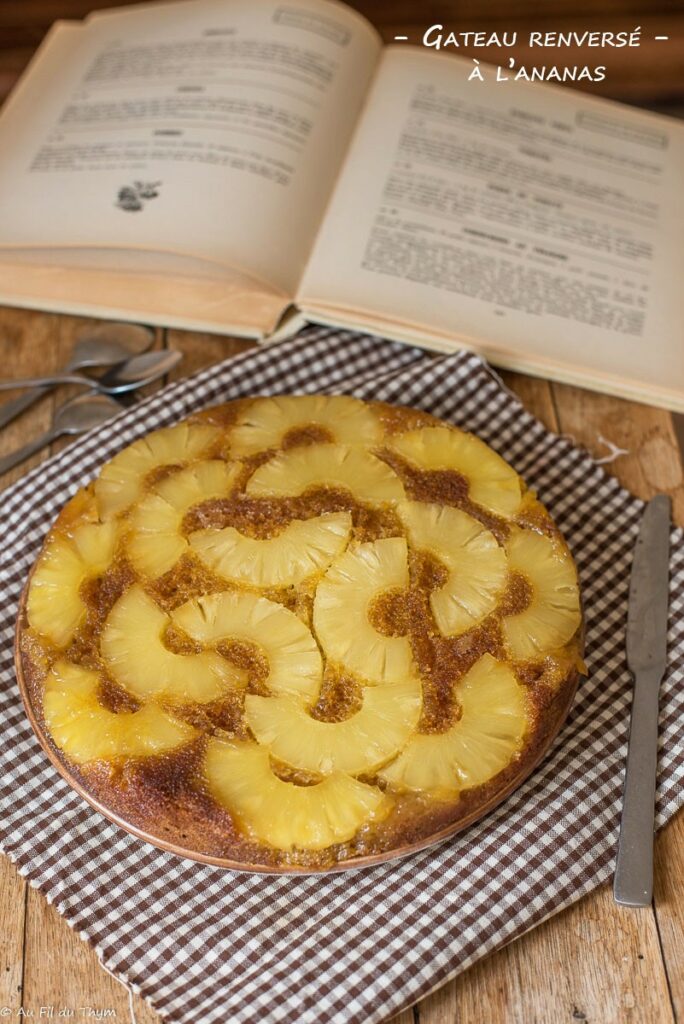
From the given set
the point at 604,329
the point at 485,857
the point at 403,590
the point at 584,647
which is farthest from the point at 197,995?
the point at 604,329

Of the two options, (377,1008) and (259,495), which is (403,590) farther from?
(377,1008)

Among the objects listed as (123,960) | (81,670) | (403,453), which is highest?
(403,453)

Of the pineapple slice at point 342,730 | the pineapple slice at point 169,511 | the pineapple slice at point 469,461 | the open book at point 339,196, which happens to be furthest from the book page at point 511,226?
the pineapple slice at point 342,730

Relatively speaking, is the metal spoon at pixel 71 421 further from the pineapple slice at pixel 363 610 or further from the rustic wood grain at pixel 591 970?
the rustic wood grain at pixel 591 970

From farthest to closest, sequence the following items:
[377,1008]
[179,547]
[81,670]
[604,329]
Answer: [604,329] → [179,547] → [81,670] → [377,1008]

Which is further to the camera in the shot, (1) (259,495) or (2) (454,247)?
(2) (454,247)

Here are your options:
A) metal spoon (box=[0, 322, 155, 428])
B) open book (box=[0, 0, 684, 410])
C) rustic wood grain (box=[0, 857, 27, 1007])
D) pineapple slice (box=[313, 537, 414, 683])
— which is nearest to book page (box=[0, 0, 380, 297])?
open book (box=[0, 0, 684, 410])

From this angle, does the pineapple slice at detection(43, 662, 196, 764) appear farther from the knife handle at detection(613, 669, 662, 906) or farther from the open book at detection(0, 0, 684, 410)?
the open book at detection(0, 0, 684, 410)
